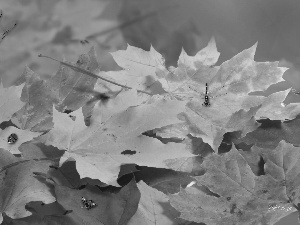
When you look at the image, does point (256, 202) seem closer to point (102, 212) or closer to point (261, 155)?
point (261, 155)

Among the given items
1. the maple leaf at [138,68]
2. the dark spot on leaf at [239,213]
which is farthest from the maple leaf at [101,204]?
the maple leaf at [138,68]

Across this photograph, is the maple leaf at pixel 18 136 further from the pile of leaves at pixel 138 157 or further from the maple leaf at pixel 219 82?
the maple leaf at pixel 219 82

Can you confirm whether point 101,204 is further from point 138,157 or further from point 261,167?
point 261,167

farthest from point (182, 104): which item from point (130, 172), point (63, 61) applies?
point (63, 61)

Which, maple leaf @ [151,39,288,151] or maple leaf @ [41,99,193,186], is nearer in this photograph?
maple leaf @ [41,99,193,186]

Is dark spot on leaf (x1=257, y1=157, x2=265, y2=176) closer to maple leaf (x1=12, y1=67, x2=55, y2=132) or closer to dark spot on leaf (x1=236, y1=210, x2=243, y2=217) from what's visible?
dark spot on leaf (x1=236, y1=210, x2=243, y2=217)

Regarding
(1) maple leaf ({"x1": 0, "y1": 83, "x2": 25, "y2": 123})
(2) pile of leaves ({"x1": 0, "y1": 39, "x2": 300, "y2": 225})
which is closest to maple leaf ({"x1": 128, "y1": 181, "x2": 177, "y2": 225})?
(2) pile of leaves ({"x1": 0, "y1": 39, "x2": 300, "y2": 225})

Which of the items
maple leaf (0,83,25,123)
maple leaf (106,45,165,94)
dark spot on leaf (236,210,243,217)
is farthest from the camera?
maple leaf (106,45,165,94)

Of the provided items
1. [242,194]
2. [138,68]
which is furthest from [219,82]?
[242,194]
